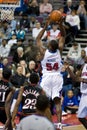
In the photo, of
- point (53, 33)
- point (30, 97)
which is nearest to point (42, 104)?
point (30, 97)

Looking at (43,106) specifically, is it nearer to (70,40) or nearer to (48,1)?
(70,40)

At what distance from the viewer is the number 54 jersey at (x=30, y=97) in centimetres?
1038

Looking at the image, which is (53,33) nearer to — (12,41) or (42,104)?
(12,41)

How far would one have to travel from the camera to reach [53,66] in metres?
12.1

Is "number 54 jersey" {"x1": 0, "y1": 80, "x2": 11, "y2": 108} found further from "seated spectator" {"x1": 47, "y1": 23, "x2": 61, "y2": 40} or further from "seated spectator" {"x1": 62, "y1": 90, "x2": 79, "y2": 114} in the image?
"seated spectator" {"x1": 47, "y1": 23, "x2": 61, "y2": 40}

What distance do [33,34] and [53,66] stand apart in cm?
946

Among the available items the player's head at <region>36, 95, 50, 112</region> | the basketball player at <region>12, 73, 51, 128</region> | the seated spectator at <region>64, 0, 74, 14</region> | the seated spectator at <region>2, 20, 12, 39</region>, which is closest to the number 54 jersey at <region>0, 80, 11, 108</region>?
the basketball player at <region>12, 73, 51, 128</region>

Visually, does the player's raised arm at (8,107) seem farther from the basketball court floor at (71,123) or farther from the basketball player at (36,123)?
the basketball court floor at (71,123)

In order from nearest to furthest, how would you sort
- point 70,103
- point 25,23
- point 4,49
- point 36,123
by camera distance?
point 36,123 → point 70,103 → point 4,49 → point 25,23

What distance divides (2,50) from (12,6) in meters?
2.62

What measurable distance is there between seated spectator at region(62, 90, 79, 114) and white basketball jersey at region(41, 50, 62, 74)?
4.49 meters

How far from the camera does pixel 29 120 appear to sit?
24.8 ft

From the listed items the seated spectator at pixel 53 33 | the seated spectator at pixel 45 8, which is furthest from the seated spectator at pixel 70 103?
the seated spectator at pixel 45 8

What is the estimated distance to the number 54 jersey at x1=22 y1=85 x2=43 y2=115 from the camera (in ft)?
34.1
